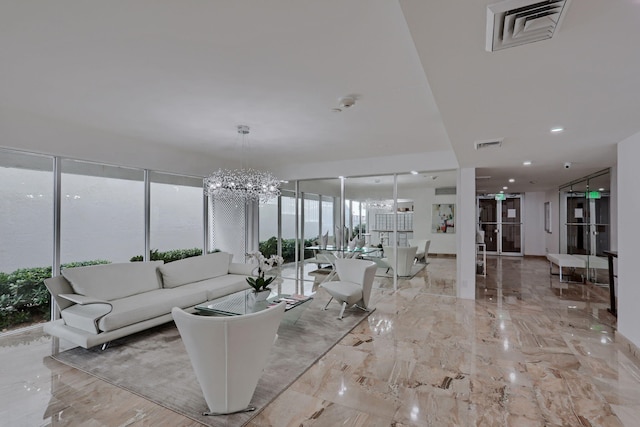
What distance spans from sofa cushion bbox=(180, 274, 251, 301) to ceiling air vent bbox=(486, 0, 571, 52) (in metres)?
4.37

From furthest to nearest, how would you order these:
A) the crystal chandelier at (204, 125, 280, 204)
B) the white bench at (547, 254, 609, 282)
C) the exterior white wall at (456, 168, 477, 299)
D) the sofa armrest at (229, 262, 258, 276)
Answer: the white bench at (547, 254, 609, 282) → the sofa armrest at (229, 262, 258, 276) → the exterior white wall at (456, 168, 477, 299) → the crystal chandelier at (204, 125, 280, 204)

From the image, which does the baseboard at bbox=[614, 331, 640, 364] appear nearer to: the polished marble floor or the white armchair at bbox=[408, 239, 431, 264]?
the polished marble floor

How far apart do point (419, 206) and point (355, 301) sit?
278 centimetres

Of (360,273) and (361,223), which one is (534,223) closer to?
(361,223)

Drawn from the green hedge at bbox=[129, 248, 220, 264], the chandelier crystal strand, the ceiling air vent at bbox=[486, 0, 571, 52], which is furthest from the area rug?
the ceiling air vent at bbox=[486, 0, 571, 52]

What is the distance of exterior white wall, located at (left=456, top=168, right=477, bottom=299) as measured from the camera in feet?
17.8

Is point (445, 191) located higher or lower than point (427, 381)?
higher

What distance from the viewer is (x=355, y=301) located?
4430 mm

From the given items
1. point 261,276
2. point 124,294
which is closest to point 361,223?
point 261,276

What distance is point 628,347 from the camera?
3.37m

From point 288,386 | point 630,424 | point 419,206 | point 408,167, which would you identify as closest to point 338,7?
point 288,386

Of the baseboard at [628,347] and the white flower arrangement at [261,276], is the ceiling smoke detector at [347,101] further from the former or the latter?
the baseboard at [628,347]

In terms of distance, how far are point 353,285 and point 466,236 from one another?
242 cm

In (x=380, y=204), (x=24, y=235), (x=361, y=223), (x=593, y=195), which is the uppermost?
(x=593, y=195)
